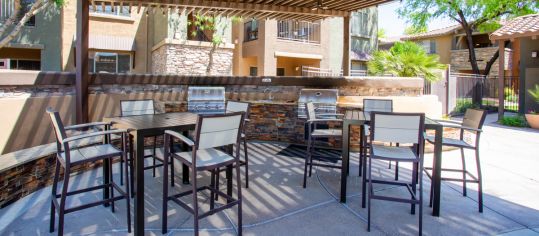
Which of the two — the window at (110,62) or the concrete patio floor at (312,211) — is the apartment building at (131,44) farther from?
the concrete patio floor at (312,211)

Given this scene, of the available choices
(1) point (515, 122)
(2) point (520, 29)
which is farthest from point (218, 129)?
(2) point (520, 29)

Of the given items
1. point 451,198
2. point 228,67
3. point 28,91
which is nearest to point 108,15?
point 228,67

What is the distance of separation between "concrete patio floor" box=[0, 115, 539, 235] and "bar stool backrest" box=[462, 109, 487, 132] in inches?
30.6

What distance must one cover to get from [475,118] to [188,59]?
1043cm

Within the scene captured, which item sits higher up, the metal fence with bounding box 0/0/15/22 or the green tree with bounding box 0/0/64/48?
the metal fence with bounding box 0/0/15/22

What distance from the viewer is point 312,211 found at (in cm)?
341

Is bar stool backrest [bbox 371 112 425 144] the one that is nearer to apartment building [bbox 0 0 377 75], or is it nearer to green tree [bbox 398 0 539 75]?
apartment building [bbox 0 0 377 75]

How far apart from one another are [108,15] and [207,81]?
832cm

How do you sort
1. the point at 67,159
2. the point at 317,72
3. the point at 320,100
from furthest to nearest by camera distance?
the point at 317,72 → the point at 320,100 → the point at 67,159

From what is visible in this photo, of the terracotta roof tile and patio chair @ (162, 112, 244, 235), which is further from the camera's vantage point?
the terracotta roof tile

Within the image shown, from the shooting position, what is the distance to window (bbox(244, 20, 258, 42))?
60.5 feet

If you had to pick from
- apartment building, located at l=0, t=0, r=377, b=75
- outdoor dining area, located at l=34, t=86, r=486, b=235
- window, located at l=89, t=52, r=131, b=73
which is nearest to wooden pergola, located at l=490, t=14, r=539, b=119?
outdoor dining area, located at l=34, t=86, r=486, b=235

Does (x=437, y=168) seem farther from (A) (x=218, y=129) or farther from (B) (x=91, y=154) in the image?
(B) (x=91, y=154)

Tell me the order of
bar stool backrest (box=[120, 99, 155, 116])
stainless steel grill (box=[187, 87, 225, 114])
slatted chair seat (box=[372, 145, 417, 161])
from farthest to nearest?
1. stainless steel grill (box=[187, 87, 225, 114])
2. bar stool backrest (box=[120, 99, 155, 116])
3. slatted chair seat (box=[372, 145, 417, 161])
